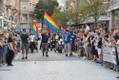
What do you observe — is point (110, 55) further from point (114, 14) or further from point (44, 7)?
point (44, 7)

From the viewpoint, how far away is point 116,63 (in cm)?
1891

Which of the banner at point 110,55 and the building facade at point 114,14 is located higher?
the building facade at point 114,14

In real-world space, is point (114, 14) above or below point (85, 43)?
above

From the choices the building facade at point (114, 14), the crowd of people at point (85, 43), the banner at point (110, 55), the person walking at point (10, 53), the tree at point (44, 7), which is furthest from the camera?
the tree at point (44, 7)

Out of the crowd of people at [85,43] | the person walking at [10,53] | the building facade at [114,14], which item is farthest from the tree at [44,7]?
the person walking at [10,53]

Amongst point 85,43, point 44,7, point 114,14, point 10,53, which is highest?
point 44,7

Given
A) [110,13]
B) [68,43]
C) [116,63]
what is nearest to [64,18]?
[110,13]

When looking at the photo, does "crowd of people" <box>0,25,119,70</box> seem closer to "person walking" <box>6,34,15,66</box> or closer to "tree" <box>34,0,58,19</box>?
"person walking" <box>6,34,15,66</box>

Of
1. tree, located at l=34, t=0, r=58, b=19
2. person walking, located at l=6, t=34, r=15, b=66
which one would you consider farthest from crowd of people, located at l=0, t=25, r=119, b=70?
tree, located at l=34, t=0, r=58, b=19

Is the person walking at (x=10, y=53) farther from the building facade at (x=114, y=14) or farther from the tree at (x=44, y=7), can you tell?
the tree at (x=44, y=7)

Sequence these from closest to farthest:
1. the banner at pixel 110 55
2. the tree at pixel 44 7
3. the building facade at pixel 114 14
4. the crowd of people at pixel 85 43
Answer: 1. the banner at pixel 110 55
2. the crowd of people at pixel 85 43
3. the building facade at pixel 114 14
4. the tree at pixel 44 7

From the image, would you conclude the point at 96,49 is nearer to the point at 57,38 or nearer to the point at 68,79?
the point at 68,79

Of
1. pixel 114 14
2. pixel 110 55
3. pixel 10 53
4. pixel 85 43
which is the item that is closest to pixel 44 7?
pixel 114 14

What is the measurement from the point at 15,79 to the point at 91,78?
2.85m
